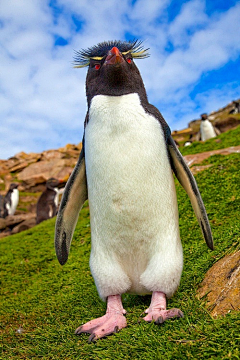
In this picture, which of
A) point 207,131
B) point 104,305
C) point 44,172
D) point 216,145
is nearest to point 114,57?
point 104,305

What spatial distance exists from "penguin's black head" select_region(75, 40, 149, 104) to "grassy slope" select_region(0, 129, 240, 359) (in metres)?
1.56

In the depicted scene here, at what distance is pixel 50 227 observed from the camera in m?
8.08

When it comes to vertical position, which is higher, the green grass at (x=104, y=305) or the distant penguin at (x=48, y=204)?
the distant penguin at (x=48, y=204)

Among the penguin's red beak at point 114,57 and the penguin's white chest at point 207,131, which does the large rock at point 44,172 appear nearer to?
the penguin's white chest at point 207,131

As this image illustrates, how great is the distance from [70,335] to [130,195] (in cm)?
117

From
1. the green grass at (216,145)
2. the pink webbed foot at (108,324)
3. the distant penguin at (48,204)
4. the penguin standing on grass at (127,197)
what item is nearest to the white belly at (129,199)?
the penguin standing on grass at (127,197)

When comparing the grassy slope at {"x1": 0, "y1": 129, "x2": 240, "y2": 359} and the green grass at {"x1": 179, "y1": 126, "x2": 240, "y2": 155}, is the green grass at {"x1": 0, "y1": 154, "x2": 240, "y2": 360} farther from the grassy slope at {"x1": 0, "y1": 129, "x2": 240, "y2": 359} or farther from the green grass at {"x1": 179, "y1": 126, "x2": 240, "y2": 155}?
the green grass at {"x1": 179, "y1": 126, "x2": 240, "y2": 155}

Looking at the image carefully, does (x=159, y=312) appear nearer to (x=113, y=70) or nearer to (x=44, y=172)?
(x=113, y=70)

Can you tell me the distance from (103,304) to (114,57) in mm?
2191

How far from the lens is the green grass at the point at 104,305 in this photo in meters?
2.03

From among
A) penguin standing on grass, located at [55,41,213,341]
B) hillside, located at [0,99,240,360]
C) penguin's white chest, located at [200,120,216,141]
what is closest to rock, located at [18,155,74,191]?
penguin's white chest, located at [200,120,216,141]

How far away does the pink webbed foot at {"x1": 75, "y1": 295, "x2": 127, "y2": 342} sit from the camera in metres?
2.47

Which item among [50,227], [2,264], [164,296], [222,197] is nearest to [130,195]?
[164,296]

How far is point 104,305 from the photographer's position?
3.29 metres
